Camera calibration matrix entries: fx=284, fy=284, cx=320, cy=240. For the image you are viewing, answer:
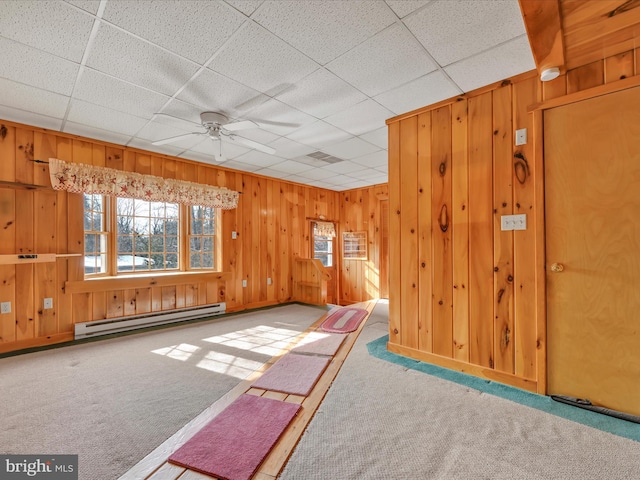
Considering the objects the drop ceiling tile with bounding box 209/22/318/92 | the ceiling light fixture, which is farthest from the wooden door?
the drop ceiling tile with bounding box 209/22/318/92

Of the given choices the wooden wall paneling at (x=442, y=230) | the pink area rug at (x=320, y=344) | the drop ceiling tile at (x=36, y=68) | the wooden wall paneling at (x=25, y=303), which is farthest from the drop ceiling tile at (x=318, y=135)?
the wooden wall paneling at (x=25, y=303)

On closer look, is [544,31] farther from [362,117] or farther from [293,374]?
[293,374]

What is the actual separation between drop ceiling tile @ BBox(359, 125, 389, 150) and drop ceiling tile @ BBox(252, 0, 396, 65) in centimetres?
156

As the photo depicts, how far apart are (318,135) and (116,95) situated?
2088mm

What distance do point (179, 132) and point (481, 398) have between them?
4.11 meters

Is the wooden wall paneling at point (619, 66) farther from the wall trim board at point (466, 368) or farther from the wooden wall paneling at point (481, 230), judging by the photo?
the wall trim board at point (466, 368)

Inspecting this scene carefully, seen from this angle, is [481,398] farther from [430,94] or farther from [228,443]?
[430,94]

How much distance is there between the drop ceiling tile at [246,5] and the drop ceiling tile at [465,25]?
→ 36.3 inches

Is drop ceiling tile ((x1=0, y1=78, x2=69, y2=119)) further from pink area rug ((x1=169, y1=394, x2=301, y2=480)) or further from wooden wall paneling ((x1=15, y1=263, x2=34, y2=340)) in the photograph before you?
pink area rug ((x1=169, y1=394, x2=301, y2=480))

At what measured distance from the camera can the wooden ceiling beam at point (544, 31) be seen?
1.52m

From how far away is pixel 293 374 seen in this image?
8.35 feet

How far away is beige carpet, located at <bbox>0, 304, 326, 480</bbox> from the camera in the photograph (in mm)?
1645

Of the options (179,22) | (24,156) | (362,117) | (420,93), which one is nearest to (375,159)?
(362,117)

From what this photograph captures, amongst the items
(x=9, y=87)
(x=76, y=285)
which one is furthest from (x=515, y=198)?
(x=76, y=285)
